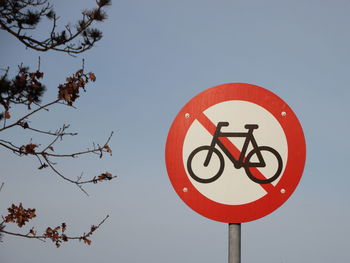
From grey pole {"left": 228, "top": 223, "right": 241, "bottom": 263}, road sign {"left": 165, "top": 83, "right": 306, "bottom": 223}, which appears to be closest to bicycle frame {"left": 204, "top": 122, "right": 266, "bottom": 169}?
road sign {"left": 165, "top": 83, "right": 306, "bottom": 223}

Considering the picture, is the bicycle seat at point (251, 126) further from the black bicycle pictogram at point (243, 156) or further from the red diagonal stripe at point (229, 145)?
the red diagonal stripe at point (229, 145)

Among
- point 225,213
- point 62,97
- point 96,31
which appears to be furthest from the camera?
point 96,31

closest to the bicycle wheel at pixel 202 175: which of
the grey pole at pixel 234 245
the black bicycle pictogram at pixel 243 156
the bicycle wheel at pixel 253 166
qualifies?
the black bicycle pictogram at pixel 243 156

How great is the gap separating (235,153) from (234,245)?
19.3 inches

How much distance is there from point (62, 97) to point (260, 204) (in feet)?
4.47

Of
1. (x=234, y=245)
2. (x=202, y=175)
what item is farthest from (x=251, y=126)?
(x=234, y=245)

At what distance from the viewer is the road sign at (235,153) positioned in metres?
2.34

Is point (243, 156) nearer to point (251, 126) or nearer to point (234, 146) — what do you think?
point (234, 146)

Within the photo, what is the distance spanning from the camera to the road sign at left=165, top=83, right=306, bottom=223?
2338 mm

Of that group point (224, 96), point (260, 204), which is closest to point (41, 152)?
point (224, 96)

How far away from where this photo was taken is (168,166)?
94.9 inches

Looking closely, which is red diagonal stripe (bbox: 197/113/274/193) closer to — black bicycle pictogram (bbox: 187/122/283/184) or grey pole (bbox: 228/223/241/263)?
black bicycle pictogram (bbox: 187/122/283/184)

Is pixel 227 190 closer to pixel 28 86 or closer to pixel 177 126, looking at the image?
pixel 177 126

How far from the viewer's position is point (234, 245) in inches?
86.8
